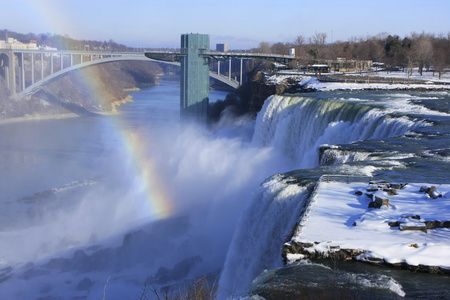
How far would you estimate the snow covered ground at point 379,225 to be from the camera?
17.9ft

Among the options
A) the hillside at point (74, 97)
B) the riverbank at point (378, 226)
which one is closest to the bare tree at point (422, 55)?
the hillside at point (74, 97)

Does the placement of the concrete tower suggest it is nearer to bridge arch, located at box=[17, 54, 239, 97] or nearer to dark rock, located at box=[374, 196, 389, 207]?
bridge arch, located at box=[17, 54, 239, 97]

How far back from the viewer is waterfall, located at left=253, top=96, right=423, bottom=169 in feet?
38.6

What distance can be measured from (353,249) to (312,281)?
73cm

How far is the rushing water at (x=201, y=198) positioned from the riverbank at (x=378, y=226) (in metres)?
0.22

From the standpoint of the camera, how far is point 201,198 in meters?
15.0

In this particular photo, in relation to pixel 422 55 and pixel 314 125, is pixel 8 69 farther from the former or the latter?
pixel 314 125

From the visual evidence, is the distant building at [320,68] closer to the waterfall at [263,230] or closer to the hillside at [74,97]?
the hillside at [74,97]

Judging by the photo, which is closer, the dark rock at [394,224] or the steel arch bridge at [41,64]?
the dark rock at [394,224]

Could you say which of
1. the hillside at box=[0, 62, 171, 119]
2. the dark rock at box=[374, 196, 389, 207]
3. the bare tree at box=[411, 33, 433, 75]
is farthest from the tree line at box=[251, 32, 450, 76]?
the dark rock at box=[374, 196, 389, 207]

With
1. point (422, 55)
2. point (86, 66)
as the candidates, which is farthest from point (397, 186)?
point (86, 66)

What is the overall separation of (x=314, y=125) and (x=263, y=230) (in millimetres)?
7133

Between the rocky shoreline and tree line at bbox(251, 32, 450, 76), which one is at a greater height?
tree line at bbox(251, 32, 450, 76)

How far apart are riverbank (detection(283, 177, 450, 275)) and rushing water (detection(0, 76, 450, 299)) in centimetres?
22
